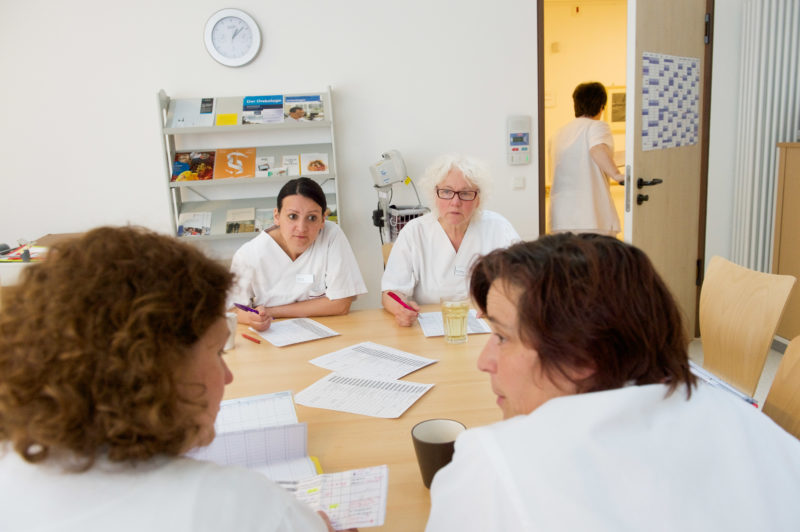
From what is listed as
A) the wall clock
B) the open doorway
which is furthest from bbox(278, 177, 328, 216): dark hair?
the open doorway

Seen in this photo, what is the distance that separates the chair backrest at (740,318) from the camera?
1785 millimetres

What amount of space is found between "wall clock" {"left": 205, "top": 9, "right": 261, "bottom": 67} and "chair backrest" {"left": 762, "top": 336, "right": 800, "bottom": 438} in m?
3.43

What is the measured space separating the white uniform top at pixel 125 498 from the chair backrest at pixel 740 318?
163 centimetres

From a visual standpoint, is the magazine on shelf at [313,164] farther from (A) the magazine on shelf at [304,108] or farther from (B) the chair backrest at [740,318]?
(B) the chair backrest at [740,318]

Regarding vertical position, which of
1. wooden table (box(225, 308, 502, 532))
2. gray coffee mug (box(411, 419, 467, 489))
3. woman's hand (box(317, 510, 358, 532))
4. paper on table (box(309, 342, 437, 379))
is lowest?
wooden table (box(225, 308, 502, 532))

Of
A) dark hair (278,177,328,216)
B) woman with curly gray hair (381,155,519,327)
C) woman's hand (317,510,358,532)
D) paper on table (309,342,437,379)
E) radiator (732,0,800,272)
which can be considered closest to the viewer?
woman's hand (317,510,358,532)

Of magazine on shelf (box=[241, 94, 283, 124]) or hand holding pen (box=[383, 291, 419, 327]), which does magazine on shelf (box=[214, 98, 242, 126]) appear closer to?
magazine on shelf (box=[241, 94, 283, 124])

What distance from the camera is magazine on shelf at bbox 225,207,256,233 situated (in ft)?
12.5

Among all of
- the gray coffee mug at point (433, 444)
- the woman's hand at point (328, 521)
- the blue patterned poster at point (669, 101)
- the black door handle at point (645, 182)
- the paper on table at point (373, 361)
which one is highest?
the blue patterned poster at point (669, 101)

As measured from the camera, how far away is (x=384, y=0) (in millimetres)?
3914

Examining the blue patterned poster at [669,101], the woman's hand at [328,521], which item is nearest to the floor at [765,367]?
the blue patterned poster at [669,101]

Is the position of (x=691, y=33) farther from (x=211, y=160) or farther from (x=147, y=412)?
(x=147, y=412)

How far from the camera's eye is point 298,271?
2660 mm

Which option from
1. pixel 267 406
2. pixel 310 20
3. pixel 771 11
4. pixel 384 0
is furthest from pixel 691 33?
pixel 267 406
